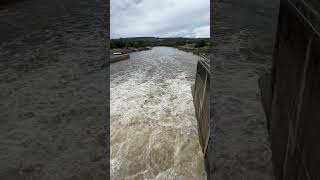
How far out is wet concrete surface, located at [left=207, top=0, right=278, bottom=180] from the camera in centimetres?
566

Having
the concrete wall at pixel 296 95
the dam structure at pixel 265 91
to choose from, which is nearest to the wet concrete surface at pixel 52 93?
the dam structure at pixel 265 91

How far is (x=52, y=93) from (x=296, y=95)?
13.9 ft

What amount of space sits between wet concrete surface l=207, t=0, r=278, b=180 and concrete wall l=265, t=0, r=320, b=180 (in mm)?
1168

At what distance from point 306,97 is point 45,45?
552 cm

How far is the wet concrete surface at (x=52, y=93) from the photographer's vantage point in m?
5.10

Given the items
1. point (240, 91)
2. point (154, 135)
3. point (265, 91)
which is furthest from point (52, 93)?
point (154, 135)

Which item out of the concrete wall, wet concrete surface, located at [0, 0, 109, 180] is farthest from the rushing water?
the concrete wall

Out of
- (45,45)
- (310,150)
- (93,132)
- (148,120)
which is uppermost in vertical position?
(45,45)

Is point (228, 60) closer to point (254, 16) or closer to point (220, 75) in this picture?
point (220, 75)

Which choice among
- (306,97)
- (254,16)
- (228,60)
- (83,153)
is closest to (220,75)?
(228,60)

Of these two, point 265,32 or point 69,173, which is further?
point 265,32

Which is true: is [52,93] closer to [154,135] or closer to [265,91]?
[265,91]

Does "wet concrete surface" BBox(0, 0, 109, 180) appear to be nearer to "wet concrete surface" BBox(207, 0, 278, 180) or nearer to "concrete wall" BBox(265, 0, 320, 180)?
"wet concrete surface" BBox(207, 0, 278, 180)

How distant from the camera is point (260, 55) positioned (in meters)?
7.09
